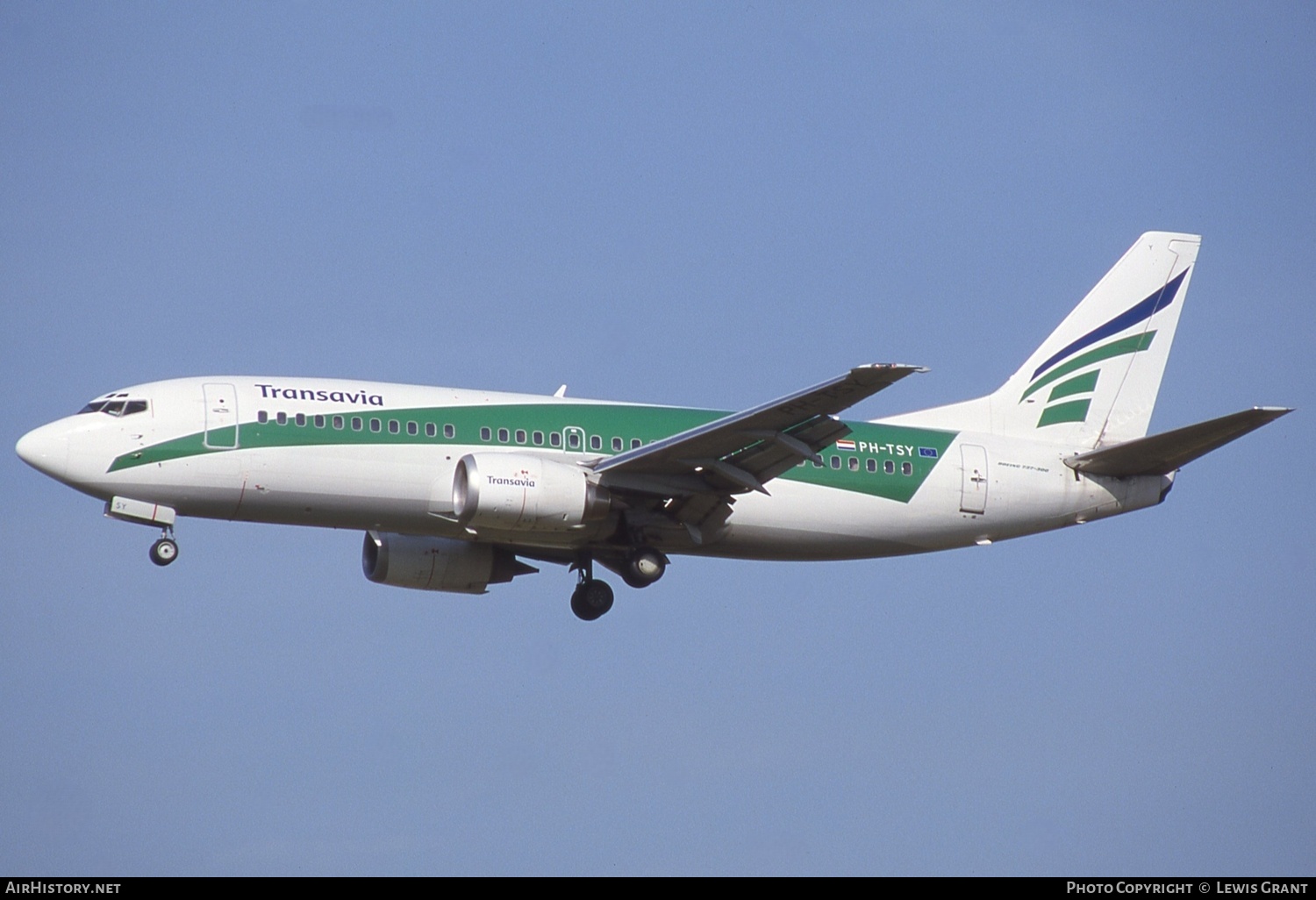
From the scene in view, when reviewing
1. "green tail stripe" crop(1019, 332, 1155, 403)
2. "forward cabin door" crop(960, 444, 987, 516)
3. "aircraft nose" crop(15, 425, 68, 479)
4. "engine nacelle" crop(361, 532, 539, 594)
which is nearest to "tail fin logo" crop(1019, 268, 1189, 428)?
"green tail stripe" crop(1019, 332, 1155, 403)

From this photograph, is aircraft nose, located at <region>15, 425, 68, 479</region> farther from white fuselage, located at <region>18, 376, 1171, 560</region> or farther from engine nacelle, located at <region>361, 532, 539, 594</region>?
engine nacelle, located at <region>361, 532, 539, 594</region>

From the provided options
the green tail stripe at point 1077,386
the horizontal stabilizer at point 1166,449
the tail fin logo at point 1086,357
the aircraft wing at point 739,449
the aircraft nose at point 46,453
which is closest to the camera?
the aircraft wing at point 739,449

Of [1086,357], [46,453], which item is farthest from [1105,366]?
[46,453]

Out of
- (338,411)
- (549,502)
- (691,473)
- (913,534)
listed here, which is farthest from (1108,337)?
(338,411)

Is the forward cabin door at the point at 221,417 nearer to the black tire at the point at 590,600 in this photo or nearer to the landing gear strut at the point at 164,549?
the landing gear strut at the point at 164,549

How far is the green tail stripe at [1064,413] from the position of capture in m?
41.3

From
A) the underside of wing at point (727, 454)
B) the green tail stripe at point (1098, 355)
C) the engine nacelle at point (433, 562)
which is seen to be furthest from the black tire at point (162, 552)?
the green tail stripe at point (1098, 355)

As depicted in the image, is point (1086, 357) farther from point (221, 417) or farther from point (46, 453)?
point (46, 453)

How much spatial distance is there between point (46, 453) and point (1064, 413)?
71.4ft

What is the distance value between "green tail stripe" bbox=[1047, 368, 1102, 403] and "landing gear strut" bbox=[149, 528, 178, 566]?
1937cm

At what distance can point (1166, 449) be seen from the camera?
38344mm

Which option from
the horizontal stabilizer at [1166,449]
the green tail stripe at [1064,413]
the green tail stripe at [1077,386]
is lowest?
the horizontal stabilizer at [1166,449]

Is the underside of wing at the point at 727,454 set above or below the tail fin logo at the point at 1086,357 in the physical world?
below

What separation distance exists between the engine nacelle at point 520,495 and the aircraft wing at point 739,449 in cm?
75
